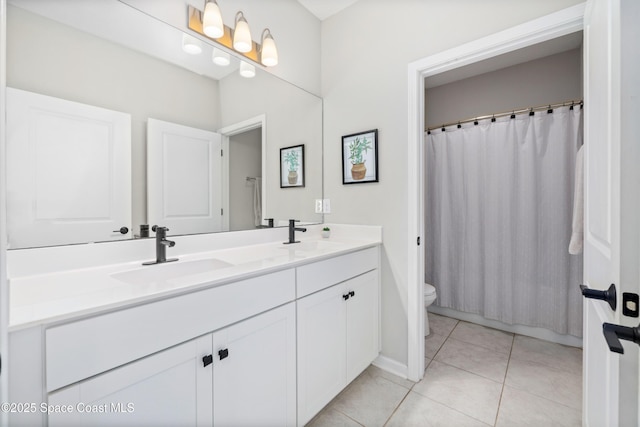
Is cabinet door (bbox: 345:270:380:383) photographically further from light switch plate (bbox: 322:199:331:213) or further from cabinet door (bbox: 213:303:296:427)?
light switch plate (bbox: 322:199:331:213)

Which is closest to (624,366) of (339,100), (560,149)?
(339,100)

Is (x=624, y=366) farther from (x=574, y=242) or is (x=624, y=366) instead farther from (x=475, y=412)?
(x=574, y=242)

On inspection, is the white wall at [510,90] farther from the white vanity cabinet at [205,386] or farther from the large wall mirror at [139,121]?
the white vanity cabinet at [205,386]

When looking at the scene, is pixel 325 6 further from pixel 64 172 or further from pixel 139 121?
pixel 64 172

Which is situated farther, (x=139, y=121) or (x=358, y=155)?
(x=358, y=155)

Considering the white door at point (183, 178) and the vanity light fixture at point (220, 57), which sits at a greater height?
the vanity light fixture at point (220, 57)

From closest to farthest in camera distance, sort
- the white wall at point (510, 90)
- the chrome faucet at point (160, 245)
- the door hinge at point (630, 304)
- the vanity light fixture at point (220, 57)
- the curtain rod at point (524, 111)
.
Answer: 1. the door hinge at point (630, 304)
2. the chrome faucet at point (160, 245)
3. the vanity light fixture at point (220, 57)
4. the curtain rod at point (524, 111)
5. the white wall at point (510, 90)

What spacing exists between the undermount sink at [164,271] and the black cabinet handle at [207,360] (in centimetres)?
33

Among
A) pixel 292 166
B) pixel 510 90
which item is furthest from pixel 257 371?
pixel 510 90

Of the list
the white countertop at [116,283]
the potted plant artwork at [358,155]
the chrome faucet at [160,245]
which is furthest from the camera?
the potted plant artwork at [358,155]

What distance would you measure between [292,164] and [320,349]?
1.26 meters

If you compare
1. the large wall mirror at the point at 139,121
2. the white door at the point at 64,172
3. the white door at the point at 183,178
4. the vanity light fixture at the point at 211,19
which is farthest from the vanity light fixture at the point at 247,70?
the white door at the point at 64,172

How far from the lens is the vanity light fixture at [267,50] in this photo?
1764 millimetres

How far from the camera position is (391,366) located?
A: 6.19 ft
